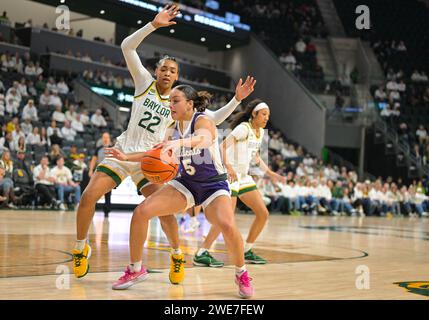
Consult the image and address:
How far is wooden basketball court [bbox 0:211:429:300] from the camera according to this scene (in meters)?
4.38

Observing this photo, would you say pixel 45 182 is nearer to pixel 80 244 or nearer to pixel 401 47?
pixel 80 244

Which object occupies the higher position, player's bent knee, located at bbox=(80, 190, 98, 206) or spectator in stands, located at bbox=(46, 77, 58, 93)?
spectator in stands, located at bbox=(46, 77, 58, 93)

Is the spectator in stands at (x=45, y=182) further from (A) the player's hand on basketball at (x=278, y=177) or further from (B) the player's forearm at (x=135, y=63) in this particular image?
(B) the player's forearm at (x=135, y=63)

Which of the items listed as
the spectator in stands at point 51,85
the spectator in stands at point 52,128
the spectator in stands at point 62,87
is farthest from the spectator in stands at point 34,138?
the spectator in stands at point 62,87

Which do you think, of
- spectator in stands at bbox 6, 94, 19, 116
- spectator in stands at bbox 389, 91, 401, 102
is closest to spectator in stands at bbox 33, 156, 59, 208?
spectator in stands at bbox 6, 94, 19, 116

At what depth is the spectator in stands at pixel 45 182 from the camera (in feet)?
47.9

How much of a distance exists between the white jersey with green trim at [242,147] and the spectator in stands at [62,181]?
9001 millimetres

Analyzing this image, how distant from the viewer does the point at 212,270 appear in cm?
580

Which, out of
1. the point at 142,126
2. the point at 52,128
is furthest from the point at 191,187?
the point at 52,128

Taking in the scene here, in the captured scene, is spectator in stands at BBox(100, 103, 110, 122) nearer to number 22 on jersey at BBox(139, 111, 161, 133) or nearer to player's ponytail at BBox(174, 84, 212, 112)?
number 22 on jersey at BBox(139, 111, 161, 133)

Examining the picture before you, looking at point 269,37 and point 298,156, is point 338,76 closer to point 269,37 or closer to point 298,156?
point 269,37

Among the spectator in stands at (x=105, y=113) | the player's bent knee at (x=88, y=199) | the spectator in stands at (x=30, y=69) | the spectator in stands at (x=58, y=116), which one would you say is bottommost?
the player's bent knee at (x=88, y=199)

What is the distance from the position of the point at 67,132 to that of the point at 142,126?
12.3m

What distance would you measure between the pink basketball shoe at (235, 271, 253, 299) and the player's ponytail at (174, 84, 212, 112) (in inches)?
54.0
